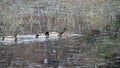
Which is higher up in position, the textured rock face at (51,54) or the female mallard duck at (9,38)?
the female mallard duck at (9,38)

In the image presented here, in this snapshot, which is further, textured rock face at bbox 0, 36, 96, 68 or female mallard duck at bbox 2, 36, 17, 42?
female mallard duck at bbox 2, 36, 17, 42

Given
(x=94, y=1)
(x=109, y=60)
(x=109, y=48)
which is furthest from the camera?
(x=94, y=1)

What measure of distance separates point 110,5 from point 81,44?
4858mm

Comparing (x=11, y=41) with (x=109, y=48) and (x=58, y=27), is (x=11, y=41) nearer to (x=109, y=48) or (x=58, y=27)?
(x=58, y=27)

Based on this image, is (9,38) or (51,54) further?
(9,38)

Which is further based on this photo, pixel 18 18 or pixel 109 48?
pixel 18 18

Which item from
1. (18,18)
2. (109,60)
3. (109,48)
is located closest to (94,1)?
(18,18)

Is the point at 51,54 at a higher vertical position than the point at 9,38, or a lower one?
lower

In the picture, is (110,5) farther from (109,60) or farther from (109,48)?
(109,60)

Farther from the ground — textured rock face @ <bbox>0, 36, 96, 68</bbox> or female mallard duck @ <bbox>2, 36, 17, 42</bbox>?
female mallard duck @ <bbox>2, 36, 17, 42</bbox>

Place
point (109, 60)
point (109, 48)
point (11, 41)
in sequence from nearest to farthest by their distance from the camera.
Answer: point (109, 60), point (109, 48), point (11, 41)

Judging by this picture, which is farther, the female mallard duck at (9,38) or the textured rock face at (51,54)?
the female mallard duck at (9,38)

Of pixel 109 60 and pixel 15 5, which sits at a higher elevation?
pixel 15 5

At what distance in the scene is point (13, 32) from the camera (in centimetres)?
1394
